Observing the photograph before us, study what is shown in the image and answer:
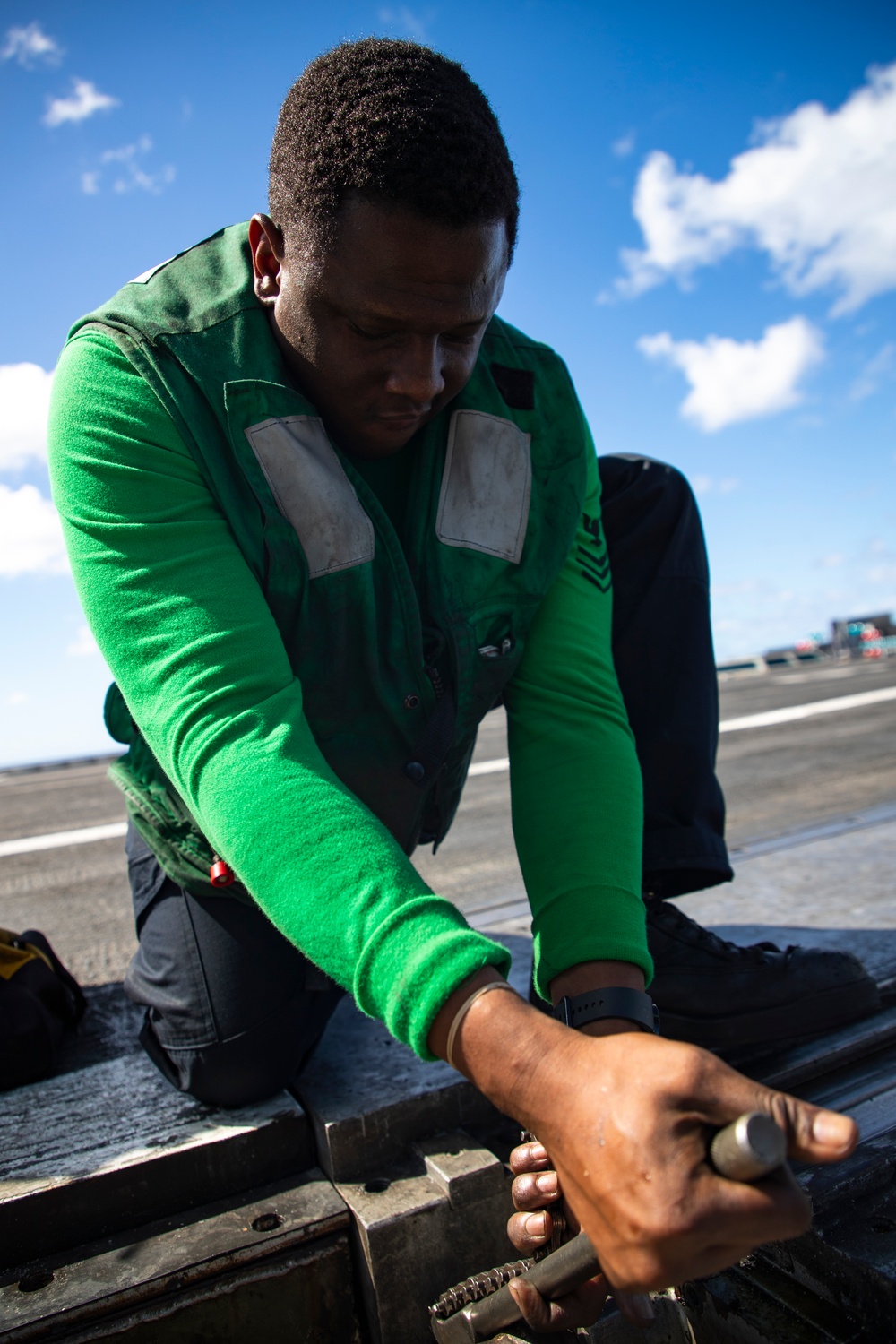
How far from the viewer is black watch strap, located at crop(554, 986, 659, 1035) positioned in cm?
109

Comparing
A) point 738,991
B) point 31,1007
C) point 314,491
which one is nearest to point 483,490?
point 314,491

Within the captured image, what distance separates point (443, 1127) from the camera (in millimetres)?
1406

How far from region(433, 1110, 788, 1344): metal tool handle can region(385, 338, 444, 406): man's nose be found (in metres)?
0.98

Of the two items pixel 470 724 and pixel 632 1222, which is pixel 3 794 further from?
pixel 632 1222

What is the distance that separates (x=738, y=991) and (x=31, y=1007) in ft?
3.91

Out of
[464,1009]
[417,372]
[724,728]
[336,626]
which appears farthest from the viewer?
[724,728]

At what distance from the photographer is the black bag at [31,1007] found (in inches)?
59.6

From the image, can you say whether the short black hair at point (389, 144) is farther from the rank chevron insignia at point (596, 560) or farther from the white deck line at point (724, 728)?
the white deck line at point (724, 728)

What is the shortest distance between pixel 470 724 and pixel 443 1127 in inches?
24.6

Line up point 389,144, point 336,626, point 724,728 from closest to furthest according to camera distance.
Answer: point 389,144
point 336,626
point 724,728

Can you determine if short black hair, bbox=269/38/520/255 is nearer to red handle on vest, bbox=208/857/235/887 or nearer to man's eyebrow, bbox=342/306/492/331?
man's eyebrow, bbox=342/306/492/331

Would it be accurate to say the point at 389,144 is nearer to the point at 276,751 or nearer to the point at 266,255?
the point at 266,255

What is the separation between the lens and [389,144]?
3.76ft

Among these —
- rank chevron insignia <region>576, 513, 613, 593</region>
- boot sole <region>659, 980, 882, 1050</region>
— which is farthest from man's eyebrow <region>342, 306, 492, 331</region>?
boot sole <region>659, 980, 882, 1050</region>
